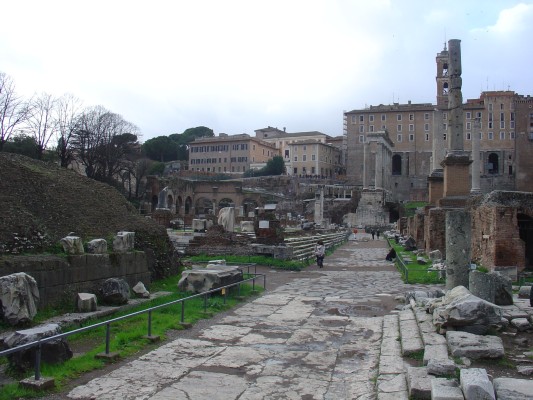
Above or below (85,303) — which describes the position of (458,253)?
above

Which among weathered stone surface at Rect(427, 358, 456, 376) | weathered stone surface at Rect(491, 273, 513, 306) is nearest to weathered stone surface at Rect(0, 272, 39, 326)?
weathered stone surface at Rect(427, 358, 456, 376)

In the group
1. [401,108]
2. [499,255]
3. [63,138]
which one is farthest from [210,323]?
[401,108]

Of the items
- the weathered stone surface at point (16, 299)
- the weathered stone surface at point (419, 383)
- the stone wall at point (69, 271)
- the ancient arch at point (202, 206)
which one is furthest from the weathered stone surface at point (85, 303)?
the ancient arch at point (202, 206)

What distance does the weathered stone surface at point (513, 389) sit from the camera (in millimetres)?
4461

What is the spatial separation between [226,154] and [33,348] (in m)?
95.1

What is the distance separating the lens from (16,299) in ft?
23.4

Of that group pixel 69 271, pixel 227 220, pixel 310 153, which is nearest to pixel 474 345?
pixel 69 271

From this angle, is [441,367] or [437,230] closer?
[441,367]

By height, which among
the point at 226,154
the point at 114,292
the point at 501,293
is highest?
the point at 226,154

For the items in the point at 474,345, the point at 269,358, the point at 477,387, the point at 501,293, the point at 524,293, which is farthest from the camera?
the point at 524,293

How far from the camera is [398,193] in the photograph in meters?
91.1

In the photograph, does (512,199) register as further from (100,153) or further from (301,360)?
(100,153)

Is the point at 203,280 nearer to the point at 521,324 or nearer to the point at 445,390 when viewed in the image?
the point at 521,324

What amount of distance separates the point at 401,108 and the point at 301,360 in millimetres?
94224
